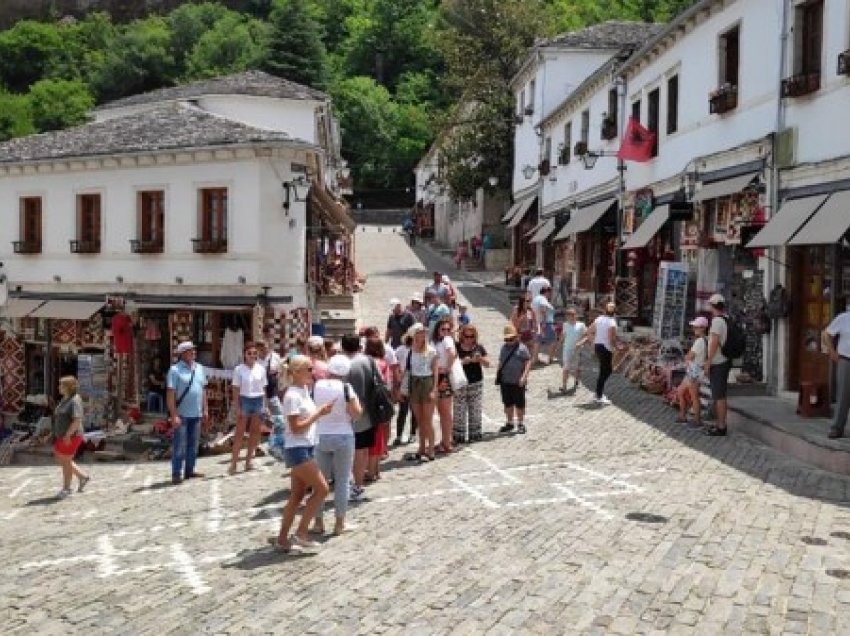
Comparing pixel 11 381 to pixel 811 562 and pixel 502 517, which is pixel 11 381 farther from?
pixel 811 562

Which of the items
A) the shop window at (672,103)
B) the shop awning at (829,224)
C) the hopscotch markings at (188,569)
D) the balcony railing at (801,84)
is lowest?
the hopscotch markings at (188,569)

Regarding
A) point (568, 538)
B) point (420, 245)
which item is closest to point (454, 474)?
point (568, 538)

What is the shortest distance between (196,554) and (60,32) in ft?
315

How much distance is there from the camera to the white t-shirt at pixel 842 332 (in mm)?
11039

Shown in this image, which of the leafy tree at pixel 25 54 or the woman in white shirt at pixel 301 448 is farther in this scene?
the leafy tree at pixel 25 54

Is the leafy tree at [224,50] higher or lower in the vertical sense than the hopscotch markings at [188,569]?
higher

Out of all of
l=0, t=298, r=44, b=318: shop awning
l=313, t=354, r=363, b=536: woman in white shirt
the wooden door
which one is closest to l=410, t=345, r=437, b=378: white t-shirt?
l=313, t=354, r=363, b=536: woman in white shirt

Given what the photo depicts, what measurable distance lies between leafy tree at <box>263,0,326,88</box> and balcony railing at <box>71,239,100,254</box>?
46759 mm

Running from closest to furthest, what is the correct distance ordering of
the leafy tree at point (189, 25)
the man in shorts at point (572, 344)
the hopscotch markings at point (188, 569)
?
the hopscotch markings at point (188, 569), the man in shorts at point (572, 344), the leafy tree at point (189, 25)

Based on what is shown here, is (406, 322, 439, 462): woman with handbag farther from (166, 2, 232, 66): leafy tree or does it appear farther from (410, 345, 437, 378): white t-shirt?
(166, 2, 232, 66): leafy tree

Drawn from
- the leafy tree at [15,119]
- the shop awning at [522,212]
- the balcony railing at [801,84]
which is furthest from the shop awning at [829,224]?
the leafy tree at [15,119]

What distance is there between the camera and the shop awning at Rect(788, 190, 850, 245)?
11789 mm

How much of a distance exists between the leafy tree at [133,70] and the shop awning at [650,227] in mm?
66549

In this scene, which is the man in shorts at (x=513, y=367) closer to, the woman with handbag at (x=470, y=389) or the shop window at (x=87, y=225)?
the woman with handbag at (x=470, y=389)
